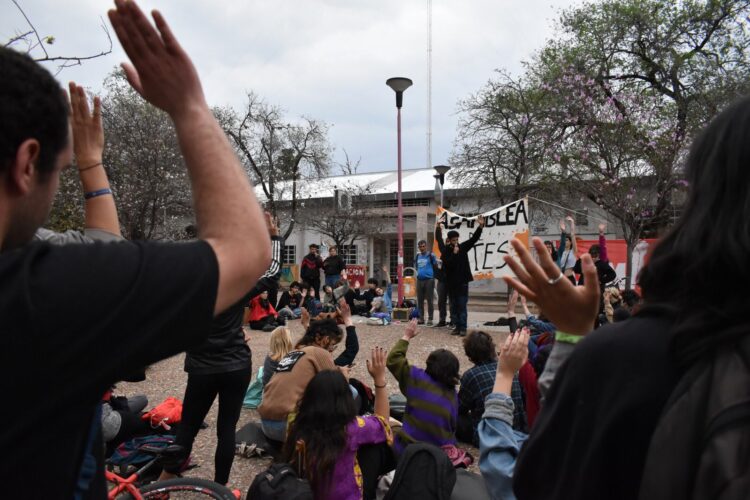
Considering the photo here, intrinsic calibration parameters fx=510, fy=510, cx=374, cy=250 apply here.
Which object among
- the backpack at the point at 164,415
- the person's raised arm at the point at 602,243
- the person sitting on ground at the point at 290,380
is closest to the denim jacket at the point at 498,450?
the person sitting on ground at the point at 290,380

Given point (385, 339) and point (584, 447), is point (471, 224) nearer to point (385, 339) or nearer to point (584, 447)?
point (385, 339)

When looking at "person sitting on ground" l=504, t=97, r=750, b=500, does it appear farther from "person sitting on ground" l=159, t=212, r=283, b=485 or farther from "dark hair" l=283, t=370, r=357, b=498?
"person sitting on ground" l=159, t=212, r=283, b=485

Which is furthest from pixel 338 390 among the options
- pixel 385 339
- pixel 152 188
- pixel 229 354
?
pixel 152 188

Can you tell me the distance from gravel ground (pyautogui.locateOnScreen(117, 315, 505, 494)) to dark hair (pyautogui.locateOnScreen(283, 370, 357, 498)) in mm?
1490

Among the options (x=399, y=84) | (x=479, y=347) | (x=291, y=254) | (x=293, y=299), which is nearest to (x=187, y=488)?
(x=479, y=347)

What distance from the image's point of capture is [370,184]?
31.8m

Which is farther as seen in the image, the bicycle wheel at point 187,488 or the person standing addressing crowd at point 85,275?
the bicycle wheel at point 187,488

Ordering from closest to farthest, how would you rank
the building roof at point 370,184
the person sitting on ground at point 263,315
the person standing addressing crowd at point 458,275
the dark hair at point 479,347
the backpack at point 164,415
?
the dark hair at point 479,347 → the backpack at point 164,415 → the person standing addressing crowd at point 458,275 → the person sitting on ground at point 263,315 → the building roof at point 370,184

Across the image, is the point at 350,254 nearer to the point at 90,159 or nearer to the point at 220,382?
the point at 220,382

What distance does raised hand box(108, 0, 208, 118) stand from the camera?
0.92m

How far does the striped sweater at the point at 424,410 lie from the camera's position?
3623 mm

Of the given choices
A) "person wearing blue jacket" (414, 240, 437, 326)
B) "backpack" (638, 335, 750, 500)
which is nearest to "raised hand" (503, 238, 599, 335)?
"backpack" (638, 335, 750, 500)

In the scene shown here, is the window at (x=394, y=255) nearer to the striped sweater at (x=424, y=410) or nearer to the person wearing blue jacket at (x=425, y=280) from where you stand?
the person wearing blue jacket at (x=425, y=280)

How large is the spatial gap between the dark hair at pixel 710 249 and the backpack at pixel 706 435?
3cm
